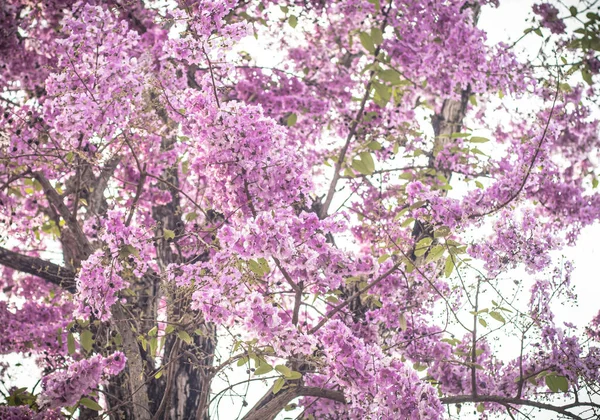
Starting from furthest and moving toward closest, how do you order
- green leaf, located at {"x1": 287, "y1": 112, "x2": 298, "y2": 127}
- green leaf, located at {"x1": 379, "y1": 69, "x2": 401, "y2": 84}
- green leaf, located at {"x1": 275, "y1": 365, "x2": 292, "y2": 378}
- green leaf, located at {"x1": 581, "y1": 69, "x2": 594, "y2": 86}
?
green leaf, located at {"x1": 287, "y1": 112, "x2": 298, "y2": 127}, green leaf, located at {"x1": 379, "y1": 69, "x2": 401, "y2": 84}, green leaf, located at {"x1": 581, "y1": 69, "x2": 594, "y2": 86}, green leaf, located at {"x1": 275, "y1": 365, "x2": 292, "y2": 378}

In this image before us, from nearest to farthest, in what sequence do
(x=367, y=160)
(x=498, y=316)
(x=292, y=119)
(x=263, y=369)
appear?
(x=263, y=369), (x=498, y=316), (x=367, y=160), (x=292, y=119)

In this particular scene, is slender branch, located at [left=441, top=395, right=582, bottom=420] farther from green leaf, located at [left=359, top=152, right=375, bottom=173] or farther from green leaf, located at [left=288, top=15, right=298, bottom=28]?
green leaf, located at [left=288, top=15, right=298, bottom=28]

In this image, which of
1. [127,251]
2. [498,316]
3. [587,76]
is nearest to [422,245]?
[498,316]

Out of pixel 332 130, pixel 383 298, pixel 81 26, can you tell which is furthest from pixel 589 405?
pixel 81 26

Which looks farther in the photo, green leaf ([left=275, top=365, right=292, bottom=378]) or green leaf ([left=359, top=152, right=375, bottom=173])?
green leaf ([left=359, top=152, right=375, bottom=173])

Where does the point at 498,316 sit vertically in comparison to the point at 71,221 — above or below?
below

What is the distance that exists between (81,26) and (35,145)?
152 cm

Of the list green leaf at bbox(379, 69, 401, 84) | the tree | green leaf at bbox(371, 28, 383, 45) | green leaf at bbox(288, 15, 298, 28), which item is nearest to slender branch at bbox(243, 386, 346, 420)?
the tree

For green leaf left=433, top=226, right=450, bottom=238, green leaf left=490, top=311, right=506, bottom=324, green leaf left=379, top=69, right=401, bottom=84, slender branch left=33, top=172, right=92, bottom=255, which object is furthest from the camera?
green leaf left=379, top=69, right=401, bottom=84

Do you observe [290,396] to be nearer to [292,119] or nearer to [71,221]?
[71,221]

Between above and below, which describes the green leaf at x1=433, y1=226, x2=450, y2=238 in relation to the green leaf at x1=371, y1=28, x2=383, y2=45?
below

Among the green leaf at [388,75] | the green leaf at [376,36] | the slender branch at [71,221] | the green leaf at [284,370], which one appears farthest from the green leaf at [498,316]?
the slender branch at [71,221]

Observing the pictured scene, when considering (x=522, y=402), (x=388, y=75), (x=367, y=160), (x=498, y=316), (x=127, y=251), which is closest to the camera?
(x=127, y=251)

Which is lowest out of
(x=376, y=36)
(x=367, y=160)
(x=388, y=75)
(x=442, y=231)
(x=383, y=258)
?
(x=442, y=231)
